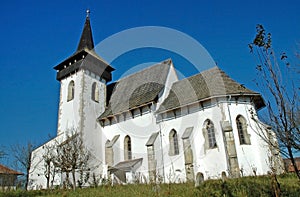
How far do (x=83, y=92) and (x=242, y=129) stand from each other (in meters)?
14.7

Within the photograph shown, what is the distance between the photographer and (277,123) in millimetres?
4844

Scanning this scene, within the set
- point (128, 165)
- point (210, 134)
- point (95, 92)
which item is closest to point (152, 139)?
point (128, 165)

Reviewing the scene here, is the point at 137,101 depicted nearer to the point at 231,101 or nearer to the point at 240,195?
the point at 231,101

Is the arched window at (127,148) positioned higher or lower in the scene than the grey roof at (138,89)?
lower

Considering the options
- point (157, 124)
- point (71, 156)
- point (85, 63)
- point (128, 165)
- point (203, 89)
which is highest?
point (85, 63)

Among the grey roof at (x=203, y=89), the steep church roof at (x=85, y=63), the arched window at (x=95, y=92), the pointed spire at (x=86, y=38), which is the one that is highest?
the pointed spire at (x=86, y=38)

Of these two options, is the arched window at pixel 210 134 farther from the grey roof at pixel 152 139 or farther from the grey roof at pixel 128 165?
the grey roof at pixel 128 165

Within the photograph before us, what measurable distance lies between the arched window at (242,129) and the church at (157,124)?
7cm

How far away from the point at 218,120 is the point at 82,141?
1147cm

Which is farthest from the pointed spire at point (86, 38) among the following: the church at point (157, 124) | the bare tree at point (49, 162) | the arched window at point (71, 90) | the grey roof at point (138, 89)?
the bare tree at point (49, 162)

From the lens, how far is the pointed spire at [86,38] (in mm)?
28052

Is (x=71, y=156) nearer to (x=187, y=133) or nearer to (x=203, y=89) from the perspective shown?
(x=187, y=133)

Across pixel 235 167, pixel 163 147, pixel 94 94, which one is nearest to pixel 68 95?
pixel 94 94

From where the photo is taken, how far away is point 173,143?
19.6 m
